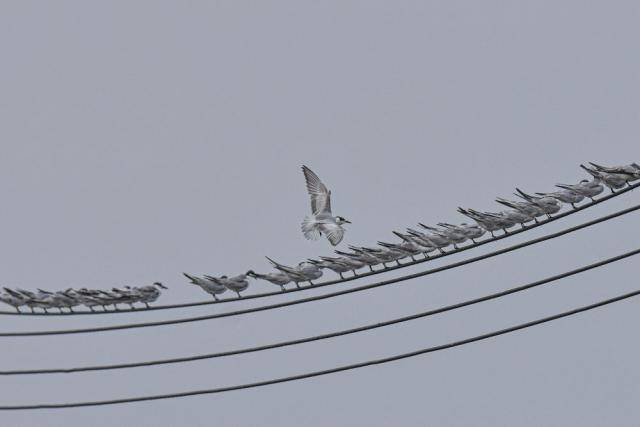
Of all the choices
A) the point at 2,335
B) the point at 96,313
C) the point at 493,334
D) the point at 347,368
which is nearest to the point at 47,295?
the point at 96,313

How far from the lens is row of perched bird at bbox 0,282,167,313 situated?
50531mm

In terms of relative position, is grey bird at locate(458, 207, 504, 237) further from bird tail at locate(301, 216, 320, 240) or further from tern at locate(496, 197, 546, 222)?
bird tail at locate(301, 216, 320, 240)

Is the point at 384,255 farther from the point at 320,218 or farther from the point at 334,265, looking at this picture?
the point at 320,218

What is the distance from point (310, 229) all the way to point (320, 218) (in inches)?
28.7

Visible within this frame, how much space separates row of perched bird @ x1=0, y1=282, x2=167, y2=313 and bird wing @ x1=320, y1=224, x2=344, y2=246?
7447mm

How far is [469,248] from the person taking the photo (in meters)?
41.6

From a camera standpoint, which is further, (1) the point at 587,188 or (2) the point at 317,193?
(2) the point at 317,193

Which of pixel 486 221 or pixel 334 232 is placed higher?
pixel 334 232

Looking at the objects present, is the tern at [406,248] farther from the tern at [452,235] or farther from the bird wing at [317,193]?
the bird wing at [317,193]

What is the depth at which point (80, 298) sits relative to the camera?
5103cm

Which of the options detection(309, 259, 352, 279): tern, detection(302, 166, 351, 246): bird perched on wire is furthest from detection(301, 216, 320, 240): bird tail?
detection(309, 259, 352, 279): tern

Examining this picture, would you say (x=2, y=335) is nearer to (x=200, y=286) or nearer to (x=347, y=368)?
(x=200, y=286)

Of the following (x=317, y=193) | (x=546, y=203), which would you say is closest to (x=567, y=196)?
(x=546, y=203)

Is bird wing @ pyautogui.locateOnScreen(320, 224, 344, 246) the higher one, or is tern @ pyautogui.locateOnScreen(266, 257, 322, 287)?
bird wing @ pyautogui.locateOnScreen(320, 224, 344, 246)
